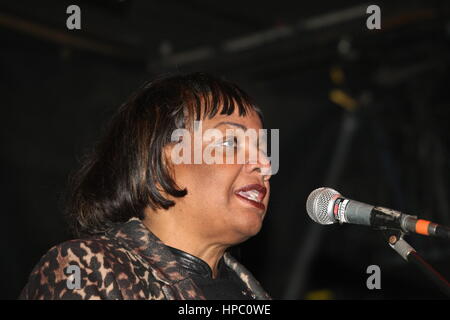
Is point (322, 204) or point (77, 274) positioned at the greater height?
point (322, 204)

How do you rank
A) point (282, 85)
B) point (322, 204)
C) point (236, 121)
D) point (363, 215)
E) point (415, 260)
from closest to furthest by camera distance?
point (415, 260)
point (363, 215)
point (322, 204)
point (236, 121)
point (282, 85)

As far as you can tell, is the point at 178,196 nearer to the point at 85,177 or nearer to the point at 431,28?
the point at 85,177

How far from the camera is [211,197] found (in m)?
1.81

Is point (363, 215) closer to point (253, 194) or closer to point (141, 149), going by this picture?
point (253, 194)

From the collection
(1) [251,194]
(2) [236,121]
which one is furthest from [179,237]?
(2) [236,121]

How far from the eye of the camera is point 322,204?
1.66m

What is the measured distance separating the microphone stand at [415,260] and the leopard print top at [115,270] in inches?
21.5

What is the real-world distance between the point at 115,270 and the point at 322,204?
1.91 feet

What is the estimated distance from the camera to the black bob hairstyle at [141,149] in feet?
6.12

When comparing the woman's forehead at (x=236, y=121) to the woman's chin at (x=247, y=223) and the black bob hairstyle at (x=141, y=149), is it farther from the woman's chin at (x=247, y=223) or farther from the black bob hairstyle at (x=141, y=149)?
the woman's chin at (x=247, y=223)

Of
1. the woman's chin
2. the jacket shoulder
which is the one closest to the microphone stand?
the woman's chin

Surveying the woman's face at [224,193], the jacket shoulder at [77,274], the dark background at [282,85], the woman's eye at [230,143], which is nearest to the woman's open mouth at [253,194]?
the woman's face at [224,193]
